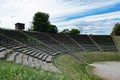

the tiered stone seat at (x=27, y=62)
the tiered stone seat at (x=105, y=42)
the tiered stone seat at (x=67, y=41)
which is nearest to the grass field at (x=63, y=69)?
the tiered stone seat at (x=27, y=62)

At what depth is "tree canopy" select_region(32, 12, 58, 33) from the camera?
36647mm

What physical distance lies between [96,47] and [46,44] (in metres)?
8.43

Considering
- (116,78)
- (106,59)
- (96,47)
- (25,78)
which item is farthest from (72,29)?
(25,78)

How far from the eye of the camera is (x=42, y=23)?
36594 mm

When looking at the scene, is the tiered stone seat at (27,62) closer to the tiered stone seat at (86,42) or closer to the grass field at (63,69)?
the grass field at (63,69)

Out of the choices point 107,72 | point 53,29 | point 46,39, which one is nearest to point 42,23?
point 53,29

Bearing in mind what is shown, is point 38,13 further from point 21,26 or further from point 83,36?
point 83,36

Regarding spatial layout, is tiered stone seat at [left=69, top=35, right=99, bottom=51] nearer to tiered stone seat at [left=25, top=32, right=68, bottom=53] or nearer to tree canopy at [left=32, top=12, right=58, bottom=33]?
tiered stone seat at [left=25, top=32, right=68, bottom=53]

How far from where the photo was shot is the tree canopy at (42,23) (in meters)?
36.6

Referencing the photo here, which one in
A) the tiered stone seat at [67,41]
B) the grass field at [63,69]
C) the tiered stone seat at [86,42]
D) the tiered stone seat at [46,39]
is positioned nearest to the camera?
the grass field at [63,69]

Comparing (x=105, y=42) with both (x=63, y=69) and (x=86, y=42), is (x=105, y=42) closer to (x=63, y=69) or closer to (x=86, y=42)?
(x=86, y=42)

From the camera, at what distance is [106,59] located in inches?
965

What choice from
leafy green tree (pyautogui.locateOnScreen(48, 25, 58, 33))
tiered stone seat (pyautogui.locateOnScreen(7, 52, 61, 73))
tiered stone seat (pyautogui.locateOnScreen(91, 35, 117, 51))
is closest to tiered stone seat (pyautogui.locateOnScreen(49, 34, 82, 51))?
tiered stone seat (pyautogui.locateOnScreen(91, 35, 117, 51))

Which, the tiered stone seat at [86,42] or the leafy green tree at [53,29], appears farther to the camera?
the leafy green tree at [53,29]
